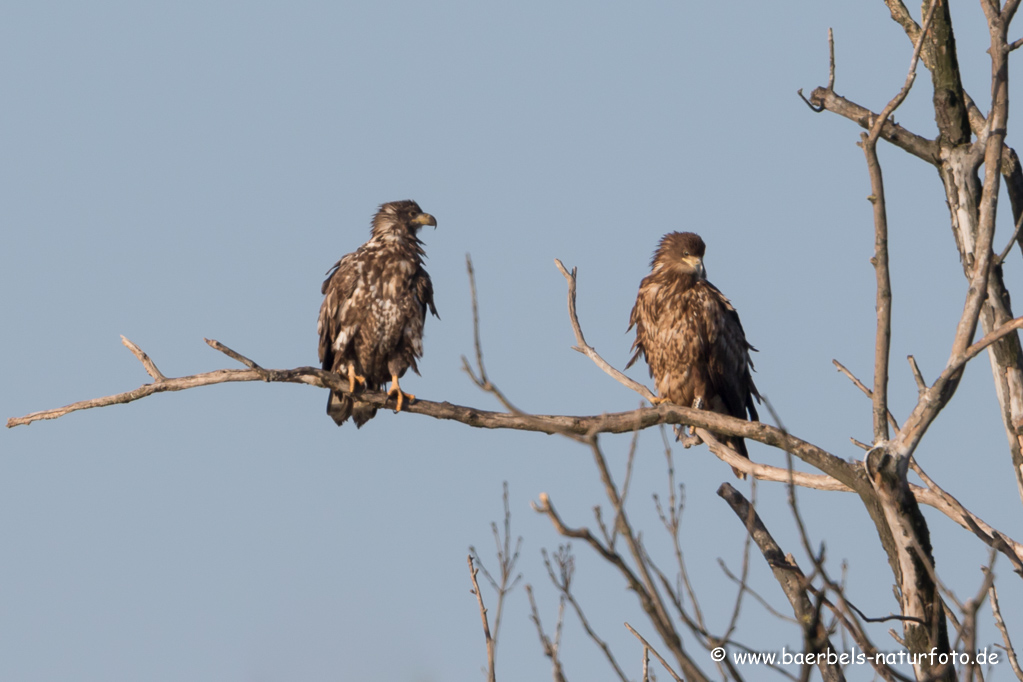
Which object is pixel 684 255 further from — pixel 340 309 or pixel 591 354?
pixel 340 309

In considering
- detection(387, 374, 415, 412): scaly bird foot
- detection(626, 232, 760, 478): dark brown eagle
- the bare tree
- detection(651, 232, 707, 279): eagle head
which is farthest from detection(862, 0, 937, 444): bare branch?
detection(651, 232, 707, 279): eagle head

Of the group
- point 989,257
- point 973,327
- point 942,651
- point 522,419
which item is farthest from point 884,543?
point 522,419

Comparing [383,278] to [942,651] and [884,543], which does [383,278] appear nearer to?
[884,543]

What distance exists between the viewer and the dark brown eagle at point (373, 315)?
27.4 ft

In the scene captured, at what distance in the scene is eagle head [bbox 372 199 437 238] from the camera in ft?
29.2

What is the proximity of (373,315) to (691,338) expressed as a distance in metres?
2.52

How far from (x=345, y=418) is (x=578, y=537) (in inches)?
236

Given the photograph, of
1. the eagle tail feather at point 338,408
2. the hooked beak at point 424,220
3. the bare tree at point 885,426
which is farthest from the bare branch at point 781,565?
the hooked beak at point 424,220

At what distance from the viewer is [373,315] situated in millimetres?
8328

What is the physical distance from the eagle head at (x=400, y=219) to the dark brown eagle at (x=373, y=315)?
135 millimetres

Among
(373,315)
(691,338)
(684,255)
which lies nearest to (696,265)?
(684,255)

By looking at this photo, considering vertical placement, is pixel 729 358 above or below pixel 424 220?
below

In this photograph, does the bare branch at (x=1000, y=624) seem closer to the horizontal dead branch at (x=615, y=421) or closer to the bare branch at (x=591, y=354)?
the horizontal dead branch at (x=615, y=421)

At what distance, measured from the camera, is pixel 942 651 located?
16.9 feet
